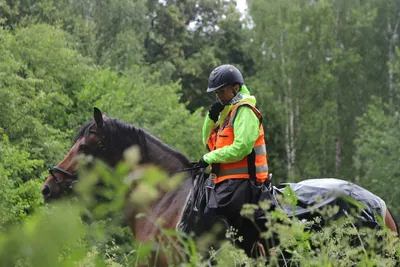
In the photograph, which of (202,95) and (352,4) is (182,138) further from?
(352,4)

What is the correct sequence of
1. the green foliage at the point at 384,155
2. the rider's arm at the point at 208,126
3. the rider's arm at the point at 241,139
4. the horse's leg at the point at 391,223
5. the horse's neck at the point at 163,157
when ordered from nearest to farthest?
the rider's arm at the point at 241,139 → the rider's arm at the point at 208,126 → the horse's neck at the point at 163,157 → the horse's leg at the point at 391,223 → the green foliage at the point at 384,155

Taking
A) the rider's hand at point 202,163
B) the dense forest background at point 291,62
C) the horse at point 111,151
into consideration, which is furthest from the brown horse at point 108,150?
the dense forest background at point 291,62

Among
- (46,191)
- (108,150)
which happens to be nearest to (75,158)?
(108,150)

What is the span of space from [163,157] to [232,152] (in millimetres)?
980

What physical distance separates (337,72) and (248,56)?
448cm

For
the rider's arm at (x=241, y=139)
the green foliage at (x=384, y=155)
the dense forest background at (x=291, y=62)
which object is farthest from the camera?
the dense forest background at (x=291, y=62)

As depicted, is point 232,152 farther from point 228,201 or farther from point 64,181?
point 64,181

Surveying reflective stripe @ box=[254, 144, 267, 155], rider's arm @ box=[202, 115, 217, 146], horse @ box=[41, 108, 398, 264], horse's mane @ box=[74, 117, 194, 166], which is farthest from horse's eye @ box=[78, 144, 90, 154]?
reflective stripe @ box=[254, 144, 267, 155]

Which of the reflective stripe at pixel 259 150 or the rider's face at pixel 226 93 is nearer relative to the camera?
the reflective stripe at pixel 259 150

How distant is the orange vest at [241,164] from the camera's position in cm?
541

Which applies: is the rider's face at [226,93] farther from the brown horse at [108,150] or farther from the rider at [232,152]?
the brown horse at [108,150]

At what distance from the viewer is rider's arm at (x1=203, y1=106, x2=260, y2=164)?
525 cm

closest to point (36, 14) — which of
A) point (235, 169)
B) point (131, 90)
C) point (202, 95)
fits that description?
point (131, 90)

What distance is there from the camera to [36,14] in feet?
82.4
